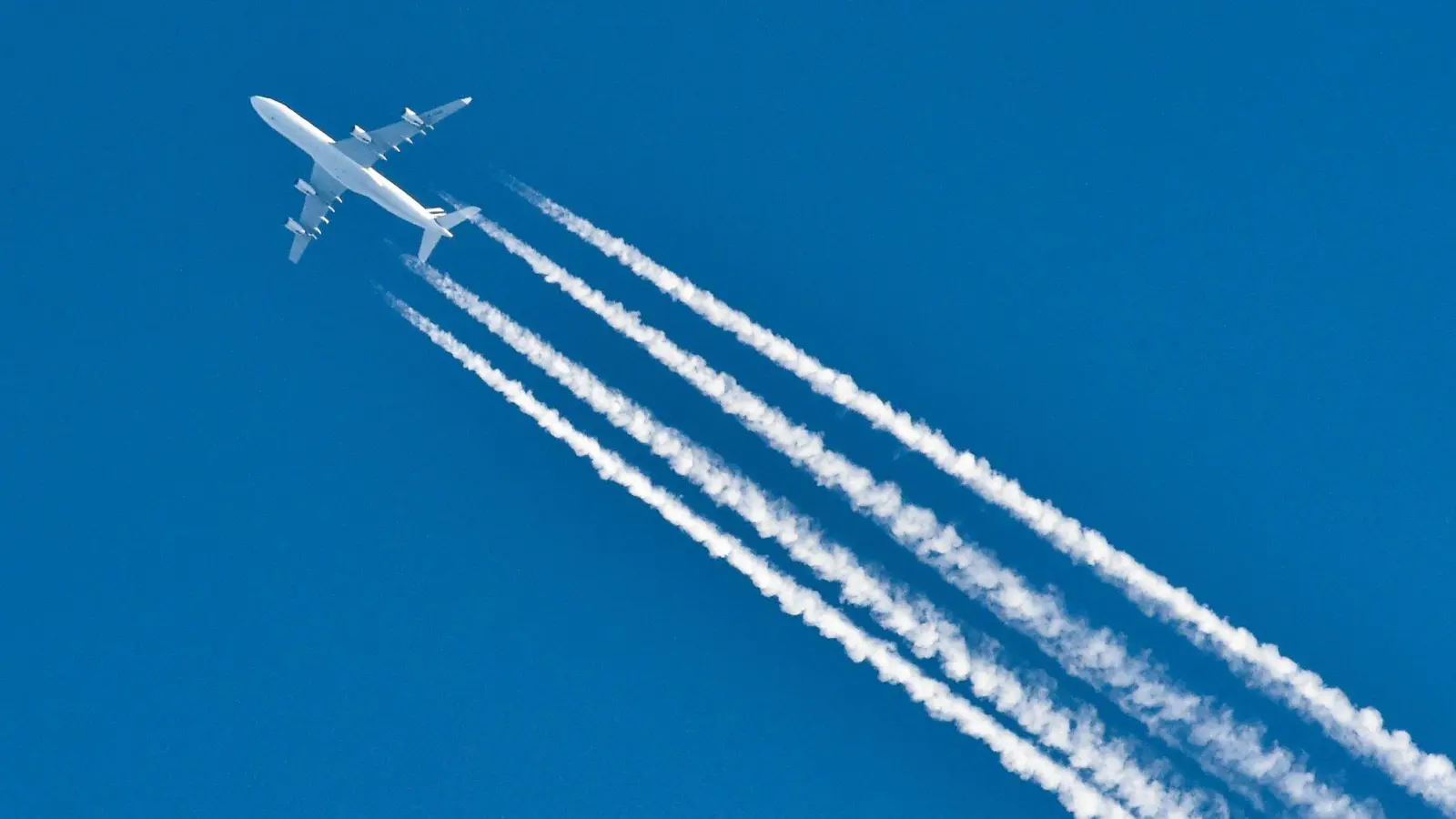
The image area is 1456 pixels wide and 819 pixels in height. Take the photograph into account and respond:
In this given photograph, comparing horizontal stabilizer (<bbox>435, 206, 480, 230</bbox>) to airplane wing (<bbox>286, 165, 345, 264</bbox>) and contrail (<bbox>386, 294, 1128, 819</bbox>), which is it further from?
contrail (<bbox>386, 294, 1128, 819</bbox>)

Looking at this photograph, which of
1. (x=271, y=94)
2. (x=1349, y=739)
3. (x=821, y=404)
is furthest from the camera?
(x=271, y=94)

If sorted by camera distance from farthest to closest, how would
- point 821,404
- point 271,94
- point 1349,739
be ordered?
point 271,94 → point 821,404 → point 1349,739

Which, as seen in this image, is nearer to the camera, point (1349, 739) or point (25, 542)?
point (1349, 739)

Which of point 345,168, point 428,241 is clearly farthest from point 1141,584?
point 345,168

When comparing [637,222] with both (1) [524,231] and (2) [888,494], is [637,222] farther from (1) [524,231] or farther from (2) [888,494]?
(2) [888,494]

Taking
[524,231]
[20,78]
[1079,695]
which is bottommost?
[20,78]

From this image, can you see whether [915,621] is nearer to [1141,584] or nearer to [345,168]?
[1141,584]

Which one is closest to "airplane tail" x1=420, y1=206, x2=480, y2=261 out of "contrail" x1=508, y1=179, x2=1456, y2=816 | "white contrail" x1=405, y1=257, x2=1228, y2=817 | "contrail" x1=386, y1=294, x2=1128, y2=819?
"contrail" x1=386, y1=294, x2=1128, y2=819

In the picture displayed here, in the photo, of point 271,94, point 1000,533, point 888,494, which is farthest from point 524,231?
point 1000,533
